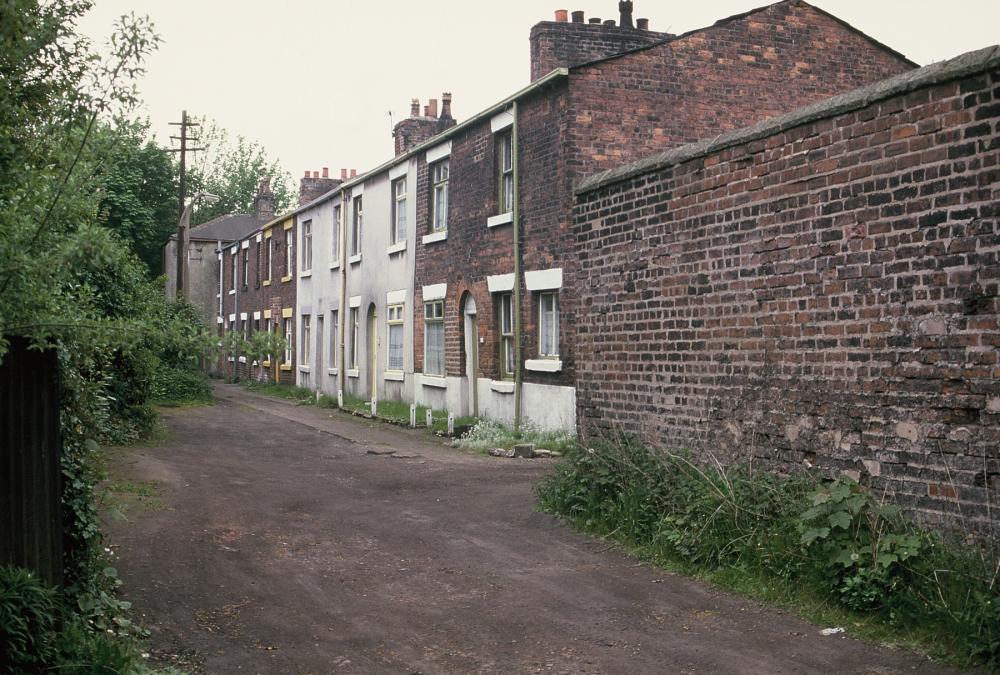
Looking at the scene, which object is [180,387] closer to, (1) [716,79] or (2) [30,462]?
(1) [716,79]

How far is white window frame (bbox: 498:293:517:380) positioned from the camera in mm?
19328

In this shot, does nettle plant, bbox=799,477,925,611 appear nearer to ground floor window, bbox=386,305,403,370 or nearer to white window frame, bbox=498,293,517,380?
white window frame, bbox=498,293,517,380

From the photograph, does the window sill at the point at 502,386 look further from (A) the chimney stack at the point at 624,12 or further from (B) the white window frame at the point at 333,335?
(B) the white window frame at the point at 333,335

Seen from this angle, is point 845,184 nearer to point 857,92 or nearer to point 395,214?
point 857,92

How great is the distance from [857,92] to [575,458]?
4726 mm

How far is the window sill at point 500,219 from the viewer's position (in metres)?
19.1

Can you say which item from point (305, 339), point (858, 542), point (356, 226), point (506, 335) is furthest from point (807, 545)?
point (305, 339)

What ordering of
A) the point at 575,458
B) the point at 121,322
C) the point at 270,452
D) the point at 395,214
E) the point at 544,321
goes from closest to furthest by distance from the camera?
the point at 121,322 < the point at 575,458 < the point at 270,452 < the point at 544,321 < the point at 395,214

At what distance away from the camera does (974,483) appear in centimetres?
638

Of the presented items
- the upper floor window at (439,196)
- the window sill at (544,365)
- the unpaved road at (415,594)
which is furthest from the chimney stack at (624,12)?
the unpaved road at (415,594)

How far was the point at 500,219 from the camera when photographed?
19.4 meters

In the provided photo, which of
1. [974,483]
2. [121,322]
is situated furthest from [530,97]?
[121,322]

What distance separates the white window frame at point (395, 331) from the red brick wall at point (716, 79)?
8.85 meters

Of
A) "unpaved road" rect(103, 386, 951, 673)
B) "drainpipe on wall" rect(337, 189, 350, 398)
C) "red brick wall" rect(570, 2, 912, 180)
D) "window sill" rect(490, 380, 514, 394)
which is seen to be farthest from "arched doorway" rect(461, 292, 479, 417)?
"drainpipe on wall" rect(337, 189, 350, 398)
